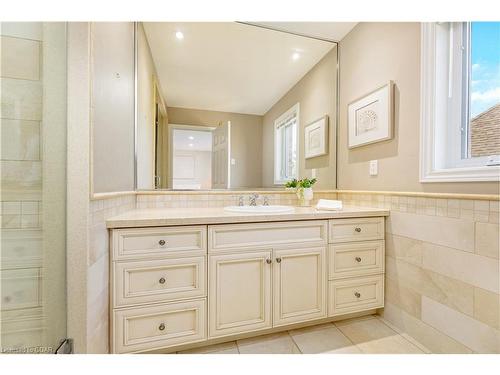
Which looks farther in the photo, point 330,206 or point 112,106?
point 330,206

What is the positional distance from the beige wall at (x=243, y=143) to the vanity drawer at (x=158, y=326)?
95cm

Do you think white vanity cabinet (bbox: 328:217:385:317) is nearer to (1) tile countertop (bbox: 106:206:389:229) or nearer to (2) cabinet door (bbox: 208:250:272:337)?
(1) tile countertop (bbox: 106:206:389:229)

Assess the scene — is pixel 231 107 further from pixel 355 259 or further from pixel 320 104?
pixel 355 259

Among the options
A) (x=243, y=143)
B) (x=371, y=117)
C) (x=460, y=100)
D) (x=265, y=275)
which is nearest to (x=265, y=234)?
(x=265, y=275)

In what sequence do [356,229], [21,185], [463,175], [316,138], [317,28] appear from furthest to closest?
[316,138], [317,28], [356,229], [463,175], [21,185]

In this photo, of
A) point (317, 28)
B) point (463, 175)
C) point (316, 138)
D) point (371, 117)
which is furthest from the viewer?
point (316, 138)

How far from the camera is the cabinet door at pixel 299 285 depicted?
4.47ft

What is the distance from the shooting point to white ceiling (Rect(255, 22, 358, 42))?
1888 millimetres

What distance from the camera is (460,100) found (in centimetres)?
128

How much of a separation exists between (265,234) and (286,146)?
0.97 meters

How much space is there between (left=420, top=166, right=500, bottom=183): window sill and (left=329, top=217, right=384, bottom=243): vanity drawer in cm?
40

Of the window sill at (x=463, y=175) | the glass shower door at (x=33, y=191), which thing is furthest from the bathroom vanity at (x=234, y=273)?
the window sill at (x=463, y=175)

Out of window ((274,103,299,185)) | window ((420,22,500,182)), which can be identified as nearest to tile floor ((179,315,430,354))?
window ((420,22,500,182))
